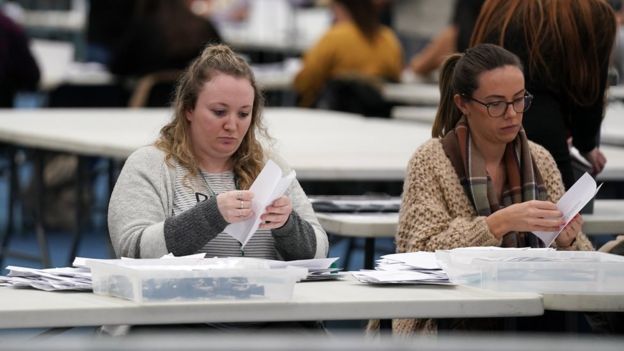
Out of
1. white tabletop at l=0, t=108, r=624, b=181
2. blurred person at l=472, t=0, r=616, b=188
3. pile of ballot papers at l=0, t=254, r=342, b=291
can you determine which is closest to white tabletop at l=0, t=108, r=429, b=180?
white tabletop at l=0, t=108, r=624, b=181

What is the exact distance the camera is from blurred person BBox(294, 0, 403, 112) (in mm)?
9953

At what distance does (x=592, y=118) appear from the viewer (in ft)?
14.7

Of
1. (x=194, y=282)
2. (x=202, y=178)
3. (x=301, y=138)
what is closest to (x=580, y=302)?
(x=194, y=282)

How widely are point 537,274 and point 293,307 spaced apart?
617 mm

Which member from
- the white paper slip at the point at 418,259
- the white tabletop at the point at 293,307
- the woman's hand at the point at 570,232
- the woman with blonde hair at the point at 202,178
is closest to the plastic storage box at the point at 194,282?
the white tabletop at the point at 293,307

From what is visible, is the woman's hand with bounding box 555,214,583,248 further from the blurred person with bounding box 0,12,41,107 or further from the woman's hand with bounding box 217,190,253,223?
the blurred person with bounding box 0,12,41,107

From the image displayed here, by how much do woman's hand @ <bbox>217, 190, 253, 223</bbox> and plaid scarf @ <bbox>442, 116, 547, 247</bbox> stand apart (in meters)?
0.77

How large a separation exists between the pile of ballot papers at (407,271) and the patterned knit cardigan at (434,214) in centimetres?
12

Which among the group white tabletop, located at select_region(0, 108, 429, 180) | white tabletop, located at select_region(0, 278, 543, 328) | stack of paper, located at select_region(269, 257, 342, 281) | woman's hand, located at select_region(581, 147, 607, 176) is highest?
woman's hand, located at select_region(581, 147, 607, 176)

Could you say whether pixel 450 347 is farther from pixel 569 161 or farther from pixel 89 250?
pixel 89 250

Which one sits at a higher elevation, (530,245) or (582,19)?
(582,19)

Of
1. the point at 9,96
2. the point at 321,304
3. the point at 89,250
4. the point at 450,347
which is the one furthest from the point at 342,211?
the point at 9,96

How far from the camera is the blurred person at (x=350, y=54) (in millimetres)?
9953

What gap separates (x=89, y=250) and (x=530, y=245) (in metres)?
5.03
